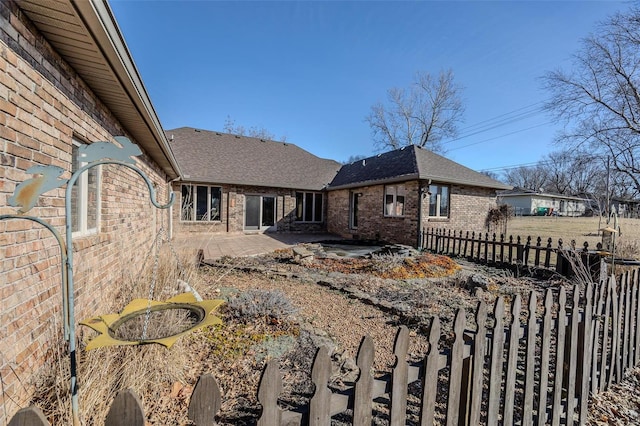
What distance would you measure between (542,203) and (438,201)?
44.7m

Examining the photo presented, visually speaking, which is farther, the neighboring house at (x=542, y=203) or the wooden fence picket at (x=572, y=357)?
the neighboring house at (x=542, y=203)

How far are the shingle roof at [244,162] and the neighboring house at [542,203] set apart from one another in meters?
34.6

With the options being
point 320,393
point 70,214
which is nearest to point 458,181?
point 320,393

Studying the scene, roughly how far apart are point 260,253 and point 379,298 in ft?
18.0

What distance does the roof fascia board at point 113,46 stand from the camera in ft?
6.48

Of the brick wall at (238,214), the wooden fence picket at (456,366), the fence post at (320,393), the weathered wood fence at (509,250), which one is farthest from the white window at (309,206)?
the fence post at (320,393)

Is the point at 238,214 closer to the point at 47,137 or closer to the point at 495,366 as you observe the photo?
the point at 47,137

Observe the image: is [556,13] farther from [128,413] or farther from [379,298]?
[128,413]

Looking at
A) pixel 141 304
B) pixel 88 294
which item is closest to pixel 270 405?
pixel 141 304

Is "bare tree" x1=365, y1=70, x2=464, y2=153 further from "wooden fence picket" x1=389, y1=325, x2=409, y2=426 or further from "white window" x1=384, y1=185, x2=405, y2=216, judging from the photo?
"wooden fence picket" x1=389, y1=325, x2=409, y2=426

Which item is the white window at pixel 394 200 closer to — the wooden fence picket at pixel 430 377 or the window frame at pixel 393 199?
the window frame at pixel 393 199

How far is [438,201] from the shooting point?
39.0 feet

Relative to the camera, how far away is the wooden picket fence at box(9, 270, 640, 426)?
105 cm

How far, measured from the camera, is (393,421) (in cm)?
136
